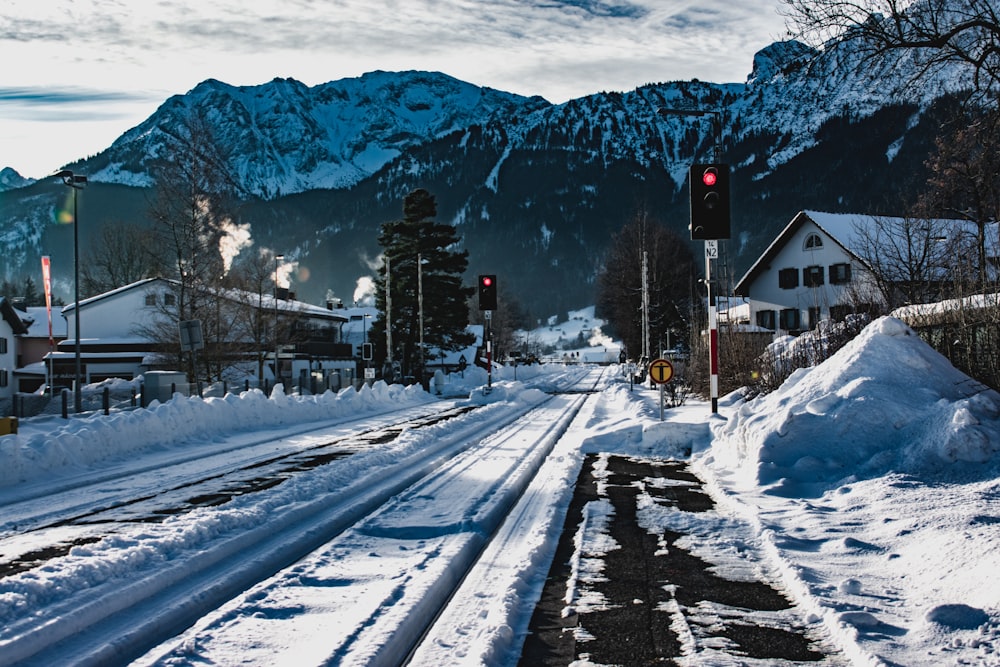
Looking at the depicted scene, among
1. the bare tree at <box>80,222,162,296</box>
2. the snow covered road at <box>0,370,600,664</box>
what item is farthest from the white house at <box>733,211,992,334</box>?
the bare tree at <box>80,222,162,296</box>

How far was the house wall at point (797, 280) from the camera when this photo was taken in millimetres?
54625

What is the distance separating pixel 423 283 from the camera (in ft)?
190

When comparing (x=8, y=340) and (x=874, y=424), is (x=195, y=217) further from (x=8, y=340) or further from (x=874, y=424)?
(x=8, y=340)

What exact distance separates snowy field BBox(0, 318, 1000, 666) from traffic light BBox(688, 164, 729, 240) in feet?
11.8

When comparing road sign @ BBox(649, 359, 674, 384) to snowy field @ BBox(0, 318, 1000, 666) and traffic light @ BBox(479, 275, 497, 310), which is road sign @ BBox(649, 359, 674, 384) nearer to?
snowy field @ BBox(0, 318, 1000, 666)

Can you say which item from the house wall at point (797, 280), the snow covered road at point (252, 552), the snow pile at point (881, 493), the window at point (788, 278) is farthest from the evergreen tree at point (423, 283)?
the snow covered road at point (252, 552)

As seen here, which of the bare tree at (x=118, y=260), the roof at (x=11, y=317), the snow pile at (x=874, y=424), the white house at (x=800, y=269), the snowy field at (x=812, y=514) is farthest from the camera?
the bare tree at (x=118, y=260)

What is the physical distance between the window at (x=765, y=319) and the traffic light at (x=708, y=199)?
4730cm

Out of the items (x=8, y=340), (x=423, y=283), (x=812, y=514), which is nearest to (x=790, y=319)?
(x=423, y=283)

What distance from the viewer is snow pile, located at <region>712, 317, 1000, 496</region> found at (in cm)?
877

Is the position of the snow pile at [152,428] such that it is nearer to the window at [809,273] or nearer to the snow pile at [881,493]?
the snow pile at [881,493]

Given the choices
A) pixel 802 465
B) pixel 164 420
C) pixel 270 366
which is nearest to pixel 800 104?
pixel 802 465

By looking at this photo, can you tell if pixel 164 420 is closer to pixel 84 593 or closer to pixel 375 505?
pixel 375 505

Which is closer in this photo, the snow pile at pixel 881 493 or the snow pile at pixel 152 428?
the snow pile at pixel 881 493
